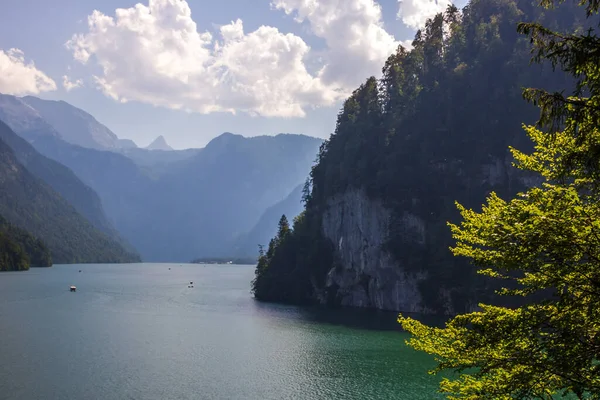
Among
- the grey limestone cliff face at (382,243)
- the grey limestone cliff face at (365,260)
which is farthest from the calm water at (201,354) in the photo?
the grey limestone cliff face at (382,243)

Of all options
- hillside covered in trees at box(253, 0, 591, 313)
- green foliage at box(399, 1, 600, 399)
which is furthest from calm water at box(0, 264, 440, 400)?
green foliage at box(399, 1, 600, 399)

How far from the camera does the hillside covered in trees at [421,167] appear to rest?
9719 cm

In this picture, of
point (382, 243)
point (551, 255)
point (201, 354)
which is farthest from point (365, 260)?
point (551, 255)

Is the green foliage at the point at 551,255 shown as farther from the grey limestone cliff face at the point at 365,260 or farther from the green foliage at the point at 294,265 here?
the green foliage at the point at 294,265

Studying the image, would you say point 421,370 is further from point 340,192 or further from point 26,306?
point 26,306

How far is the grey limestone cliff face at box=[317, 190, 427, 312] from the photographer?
10275 cm

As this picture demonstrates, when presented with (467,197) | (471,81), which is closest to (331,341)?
(467,197)

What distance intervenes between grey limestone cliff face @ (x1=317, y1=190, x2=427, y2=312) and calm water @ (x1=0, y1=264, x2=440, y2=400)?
9.57 metres

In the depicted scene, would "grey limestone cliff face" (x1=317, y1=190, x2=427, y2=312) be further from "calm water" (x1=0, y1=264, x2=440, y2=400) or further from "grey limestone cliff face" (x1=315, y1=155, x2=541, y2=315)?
"calm water" (x1=0, y1=264, x2=440, y2=400)

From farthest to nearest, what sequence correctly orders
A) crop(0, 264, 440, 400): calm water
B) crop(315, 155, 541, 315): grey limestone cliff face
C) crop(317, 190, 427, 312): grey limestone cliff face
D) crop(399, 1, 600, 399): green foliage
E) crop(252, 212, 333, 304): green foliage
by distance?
crop(252, 212, 333, 304): green foliage < crop(317, 190, 427, 312): grey limestone cliff face < crop(315, 155, 541, 315): grey limestone cliff face < crop(0, 264, 440, 400): calm water < crop(399, 1, 600, 399): green foliage

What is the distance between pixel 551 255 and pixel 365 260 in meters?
100

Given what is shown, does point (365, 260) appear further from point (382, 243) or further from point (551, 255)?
point (551, 255)

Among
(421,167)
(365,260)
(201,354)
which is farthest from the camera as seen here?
(365,260)

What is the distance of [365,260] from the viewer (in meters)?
112
